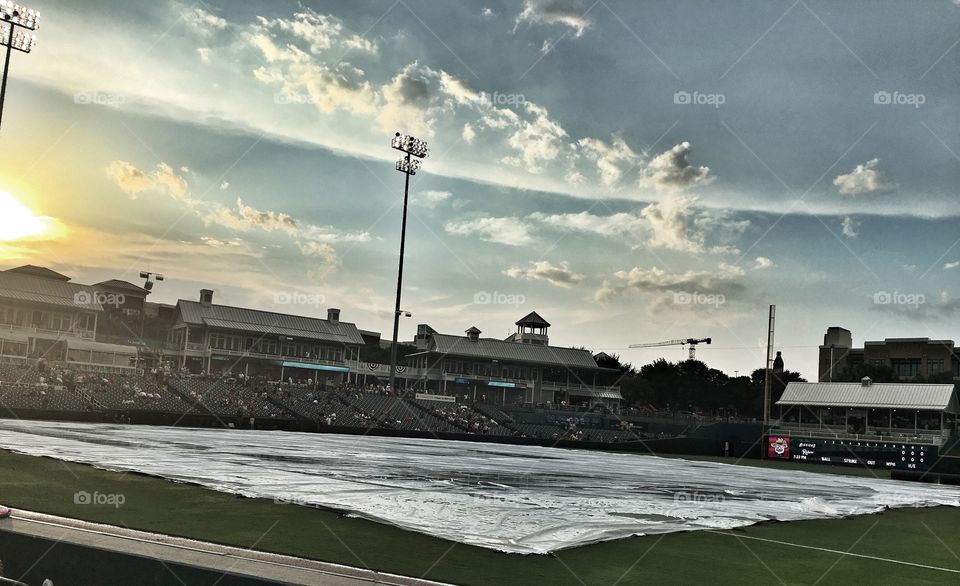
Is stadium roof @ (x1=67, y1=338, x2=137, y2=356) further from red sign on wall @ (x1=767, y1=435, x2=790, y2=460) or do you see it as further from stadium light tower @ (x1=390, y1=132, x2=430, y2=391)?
red sign on wall @ (x1=767, y1=435, x2=790, y2=460)

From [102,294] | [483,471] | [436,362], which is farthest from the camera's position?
[436,362]

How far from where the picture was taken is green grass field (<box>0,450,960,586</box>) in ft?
31.6

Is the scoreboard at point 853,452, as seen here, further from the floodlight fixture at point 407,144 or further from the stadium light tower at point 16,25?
the stadium light tower at point 16,25

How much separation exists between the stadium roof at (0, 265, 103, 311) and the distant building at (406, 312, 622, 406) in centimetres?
3493

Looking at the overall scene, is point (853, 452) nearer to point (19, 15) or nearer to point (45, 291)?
point (19, 15)

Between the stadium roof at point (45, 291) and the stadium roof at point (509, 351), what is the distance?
37.3 metres

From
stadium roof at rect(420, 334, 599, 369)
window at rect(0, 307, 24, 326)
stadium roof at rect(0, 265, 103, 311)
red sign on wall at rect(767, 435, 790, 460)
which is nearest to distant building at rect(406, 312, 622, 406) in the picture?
stadium roof at rect(420, 334, 599, 369)

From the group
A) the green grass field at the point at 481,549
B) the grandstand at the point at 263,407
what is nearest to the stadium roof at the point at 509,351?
the grandstand at the point at 263,407

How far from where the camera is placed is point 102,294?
3135 inches

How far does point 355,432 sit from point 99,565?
1731 inches

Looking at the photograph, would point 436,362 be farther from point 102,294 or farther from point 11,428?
point 11,428

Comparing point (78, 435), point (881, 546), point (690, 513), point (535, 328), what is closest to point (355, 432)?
point (78, 435)

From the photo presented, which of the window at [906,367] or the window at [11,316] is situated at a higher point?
→ the window at [906,367]

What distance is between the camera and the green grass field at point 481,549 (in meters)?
9.62
